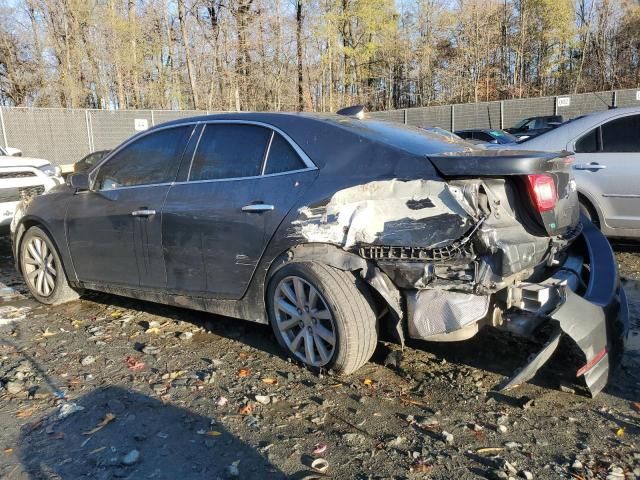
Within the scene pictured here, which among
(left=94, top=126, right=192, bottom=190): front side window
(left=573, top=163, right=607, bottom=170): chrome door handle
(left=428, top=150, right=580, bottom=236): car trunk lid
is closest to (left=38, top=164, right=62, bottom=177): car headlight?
(left=94, top=126, right=192, bottom=190): front side window

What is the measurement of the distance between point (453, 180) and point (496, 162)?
0.80 ft

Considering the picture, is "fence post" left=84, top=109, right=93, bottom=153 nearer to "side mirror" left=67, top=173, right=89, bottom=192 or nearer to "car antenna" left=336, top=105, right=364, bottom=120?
"side mirror" left=67, top=173, right=89, bottom=192

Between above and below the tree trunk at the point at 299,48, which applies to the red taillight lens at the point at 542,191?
below

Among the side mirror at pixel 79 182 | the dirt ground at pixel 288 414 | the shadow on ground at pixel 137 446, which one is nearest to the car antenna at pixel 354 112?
the dirt ground at pixel 288 414

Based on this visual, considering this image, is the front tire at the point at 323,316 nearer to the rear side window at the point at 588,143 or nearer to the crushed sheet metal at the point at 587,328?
the crushed sheet metal at the point at 587,328

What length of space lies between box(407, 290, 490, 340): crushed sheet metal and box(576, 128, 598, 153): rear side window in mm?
3860

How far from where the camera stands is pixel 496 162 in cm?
299

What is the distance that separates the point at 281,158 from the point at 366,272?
0.97m

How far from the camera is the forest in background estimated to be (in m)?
28.9

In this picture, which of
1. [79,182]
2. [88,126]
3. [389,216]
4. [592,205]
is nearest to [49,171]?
[79,182]

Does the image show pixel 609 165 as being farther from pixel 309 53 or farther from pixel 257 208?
pixel 309 53

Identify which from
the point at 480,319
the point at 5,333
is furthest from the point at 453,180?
the point at 5,333

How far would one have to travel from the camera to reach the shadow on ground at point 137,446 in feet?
8.41

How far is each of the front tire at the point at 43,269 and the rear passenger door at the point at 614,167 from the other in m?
5.35
